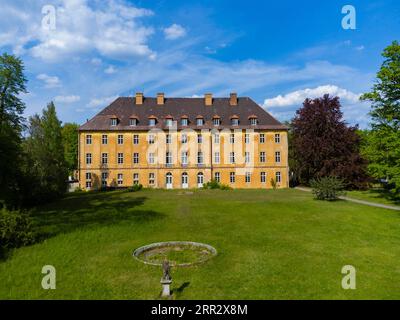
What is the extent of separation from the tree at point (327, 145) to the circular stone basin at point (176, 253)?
1225 inches

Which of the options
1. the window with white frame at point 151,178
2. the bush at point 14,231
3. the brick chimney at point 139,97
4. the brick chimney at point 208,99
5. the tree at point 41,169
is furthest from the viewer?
the brick chimney at point 208,99

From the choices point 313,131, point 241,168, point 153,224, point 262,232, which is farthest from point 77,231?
point 313,131

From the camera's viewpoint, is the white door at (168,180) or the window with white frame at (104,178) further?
the white door at (168,180)

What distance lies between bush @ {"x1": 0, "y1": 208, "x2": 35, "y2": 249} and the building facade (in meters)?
29.3

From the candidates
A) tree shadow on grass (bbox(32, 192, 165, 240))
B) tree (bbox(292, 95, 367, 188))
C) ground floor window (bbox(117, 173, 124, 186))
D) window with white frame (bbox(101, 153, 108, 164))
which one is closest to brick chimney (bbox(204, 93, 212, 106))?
tree (bbox(292, 95, 367, 188))

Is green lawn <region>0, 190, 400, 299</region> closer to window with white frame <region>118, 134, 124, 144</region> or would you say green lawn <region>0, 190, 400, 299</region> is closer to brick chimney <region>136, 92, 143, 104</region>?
window with white frame <region>118, 134, 124, 144</region>

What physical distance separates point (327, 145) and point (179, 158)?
22.1 metres

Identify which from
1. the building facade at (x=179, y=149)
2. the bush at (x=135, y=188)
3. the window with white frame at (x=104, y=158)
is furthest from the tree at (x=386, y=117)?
the window with white frame at (x=104, y=158)

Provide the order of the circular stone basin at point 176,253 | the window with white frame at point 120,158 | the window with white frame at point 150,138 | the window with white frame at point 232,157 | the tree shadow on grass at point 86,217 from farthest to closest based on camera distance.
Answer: the window with white frame at point 232,157 → the window with white frame at point 150,138 → the window with white frame at point 120,158 → the tree shadow on grass at point 86,217 → the circular stone basin at point 176,253

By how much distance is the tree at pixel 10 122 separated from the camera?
24.0 meters

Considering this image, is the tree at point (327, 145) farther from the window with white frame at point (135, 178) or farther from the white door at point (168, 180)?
the window with white frame at point (135, 178)

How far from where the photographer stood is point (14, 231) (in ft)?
44.3
